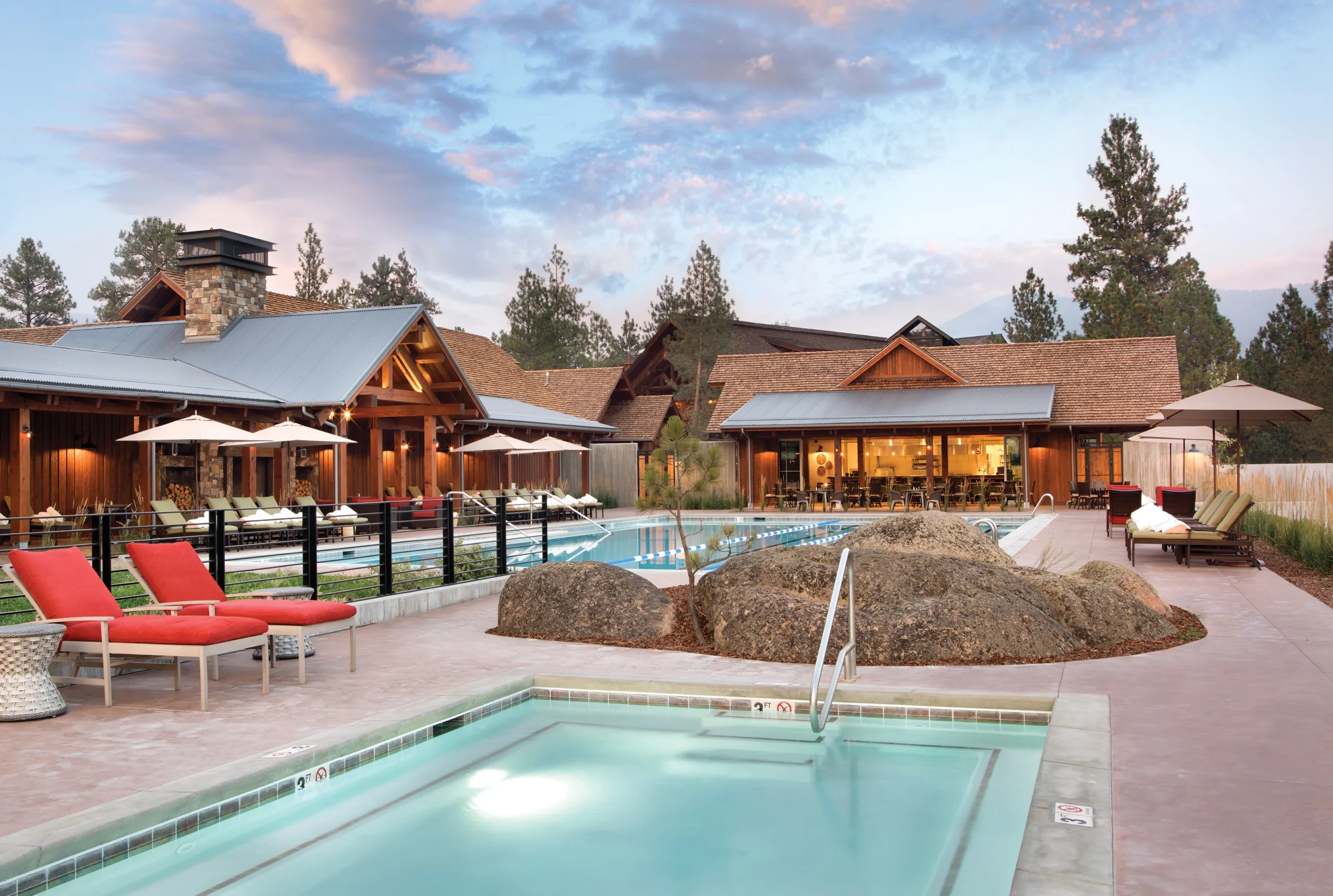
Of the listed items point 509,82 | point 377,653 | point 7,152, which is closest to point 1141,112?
point 509,82

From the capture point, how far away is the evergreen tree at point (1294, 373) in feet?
124

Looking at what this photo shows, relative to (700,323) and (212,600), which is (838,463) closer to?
(700,323)

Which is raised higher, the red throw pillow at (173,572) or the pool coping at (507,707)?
the red throw pillow at (173,572)

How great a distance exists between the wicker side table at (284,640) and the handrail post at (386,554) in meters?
1.87

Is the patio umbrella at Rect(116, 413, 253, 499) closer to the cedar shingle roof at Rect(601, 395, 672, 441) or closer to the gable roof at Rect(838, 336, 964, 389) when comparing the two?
the gable roof at Rect(838, 336, 964, 389)

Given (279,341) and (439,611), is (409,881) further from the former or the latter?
(279,341)

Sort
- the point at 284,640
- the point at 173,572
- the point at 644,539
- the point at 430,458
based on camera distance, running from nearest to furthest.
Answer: the point at 173,572 → the point at 284,640 → the point at 644,539 → the point at 430,458

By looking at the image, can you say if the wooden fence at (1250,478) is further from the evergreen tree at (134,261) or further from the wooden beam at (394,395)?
the evergreen tree at (134,261)

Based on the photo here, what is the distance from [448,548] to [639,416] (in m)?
26.9

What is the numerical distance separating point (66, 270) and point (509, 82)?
4291 centimetres

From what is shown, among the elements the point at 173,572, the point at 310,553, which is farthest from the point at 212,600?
the point at 310,553

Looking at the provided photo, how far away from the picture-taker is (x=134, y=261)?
5628 cm

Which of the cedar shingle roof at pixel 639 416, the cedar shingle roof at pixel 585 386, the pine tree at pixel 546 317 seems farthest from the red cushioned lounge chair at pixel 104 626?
the pine tree at pixel 546 317

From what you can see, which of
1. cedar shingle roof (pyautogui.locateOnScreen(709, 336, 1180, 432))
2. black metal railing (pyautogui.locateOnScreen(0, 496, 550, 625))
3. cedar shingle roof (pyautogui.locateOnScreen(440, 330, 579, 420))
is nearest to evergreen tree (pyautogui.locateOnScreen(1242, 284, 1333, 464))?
cedar shingle roof (pyautogui.locateOnScreen(709, 336, 1180, 432))
